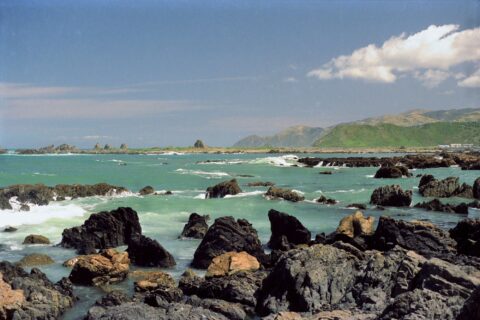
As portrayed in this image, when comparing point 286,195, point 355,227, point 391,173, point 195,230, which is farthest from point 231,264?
point 391,173

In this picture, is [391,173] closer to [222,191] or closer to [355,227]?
[222,191]

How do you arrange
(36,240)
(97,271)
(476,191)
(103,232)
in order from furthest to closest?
1. (476,191)
2. (36,240)
3. (103,232)
4. (97,271)

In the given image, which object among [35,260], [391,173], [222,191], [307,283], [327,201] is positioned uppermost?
[391,173]

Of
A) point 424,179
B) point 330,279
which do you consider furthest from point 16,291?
point 424,179

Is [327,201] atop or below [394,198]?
below

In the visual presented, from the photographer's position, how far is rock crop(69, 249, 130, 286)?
19.3 m

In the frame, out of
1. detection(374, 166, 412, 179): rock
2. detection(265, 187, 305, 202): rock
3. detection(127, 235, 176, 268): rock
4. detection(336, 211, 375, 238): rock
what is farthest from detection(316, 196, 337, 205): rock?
→ detection(374, 166, 412, 179): rock

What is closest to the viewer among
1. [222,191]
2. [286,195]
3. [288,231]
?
[288,231]

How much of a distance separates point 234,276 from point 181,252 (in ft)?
26.4

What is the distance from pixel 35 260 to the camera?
22.6 m

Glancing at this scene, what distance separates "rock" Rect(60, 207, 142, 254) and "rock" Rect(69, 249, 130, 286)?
5.30 metres

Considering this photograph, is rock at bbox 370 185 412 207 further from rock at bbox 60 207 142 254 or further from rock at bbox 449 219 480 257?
rock at bbox 60 207 142 254

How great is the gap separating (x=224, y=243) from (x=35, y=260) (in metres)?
8.51

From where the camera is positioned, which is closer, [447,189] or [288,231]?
[288,231]
